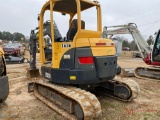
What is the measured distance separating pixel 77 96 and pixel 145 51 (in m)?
7.83

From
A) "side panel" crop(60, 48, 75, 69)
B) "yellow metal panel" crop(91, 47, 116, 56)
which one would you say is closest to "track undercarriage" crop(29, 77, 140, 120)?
"side panel" crop(60, 48, 75, 69)

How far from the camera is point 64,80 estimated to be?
487 cm

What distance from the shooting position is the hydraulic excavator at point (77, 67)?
439 centimetres

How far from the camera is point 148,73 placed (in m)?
10.0

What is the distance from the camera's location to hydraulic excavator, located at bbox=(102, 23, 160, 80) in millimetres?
9547

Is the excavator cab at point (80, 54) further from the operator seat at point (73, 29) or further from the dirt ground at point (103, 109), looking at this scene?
the dirt ground at point (103, 109)

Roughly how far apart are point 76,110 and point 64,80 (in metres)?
0.83

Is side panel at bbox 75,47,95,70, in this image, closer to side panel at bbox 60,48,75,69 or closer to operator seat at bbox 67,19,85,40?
side panel at bbox 60,48,75,69

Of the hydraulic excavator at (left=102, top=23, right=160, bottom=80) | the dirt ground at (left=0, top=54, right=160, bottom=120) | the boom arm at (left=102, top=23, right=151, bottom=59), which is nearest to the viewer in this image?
the dirt ground at (left=0, top=54, right=160, bottom=120)

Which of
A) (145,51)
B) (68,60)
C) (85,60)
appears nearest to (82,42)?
(85,60)

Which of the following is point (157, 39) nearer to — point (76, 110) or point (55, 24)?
point (55, 24)

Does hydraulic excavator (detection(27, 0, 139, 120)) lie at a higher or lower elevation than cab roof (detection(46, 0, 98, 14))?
lower

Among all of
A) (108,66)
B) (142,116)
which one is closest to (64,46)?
(108,66)

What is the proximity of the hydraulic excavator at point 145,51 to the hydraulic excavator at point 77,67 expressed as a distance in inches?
177
